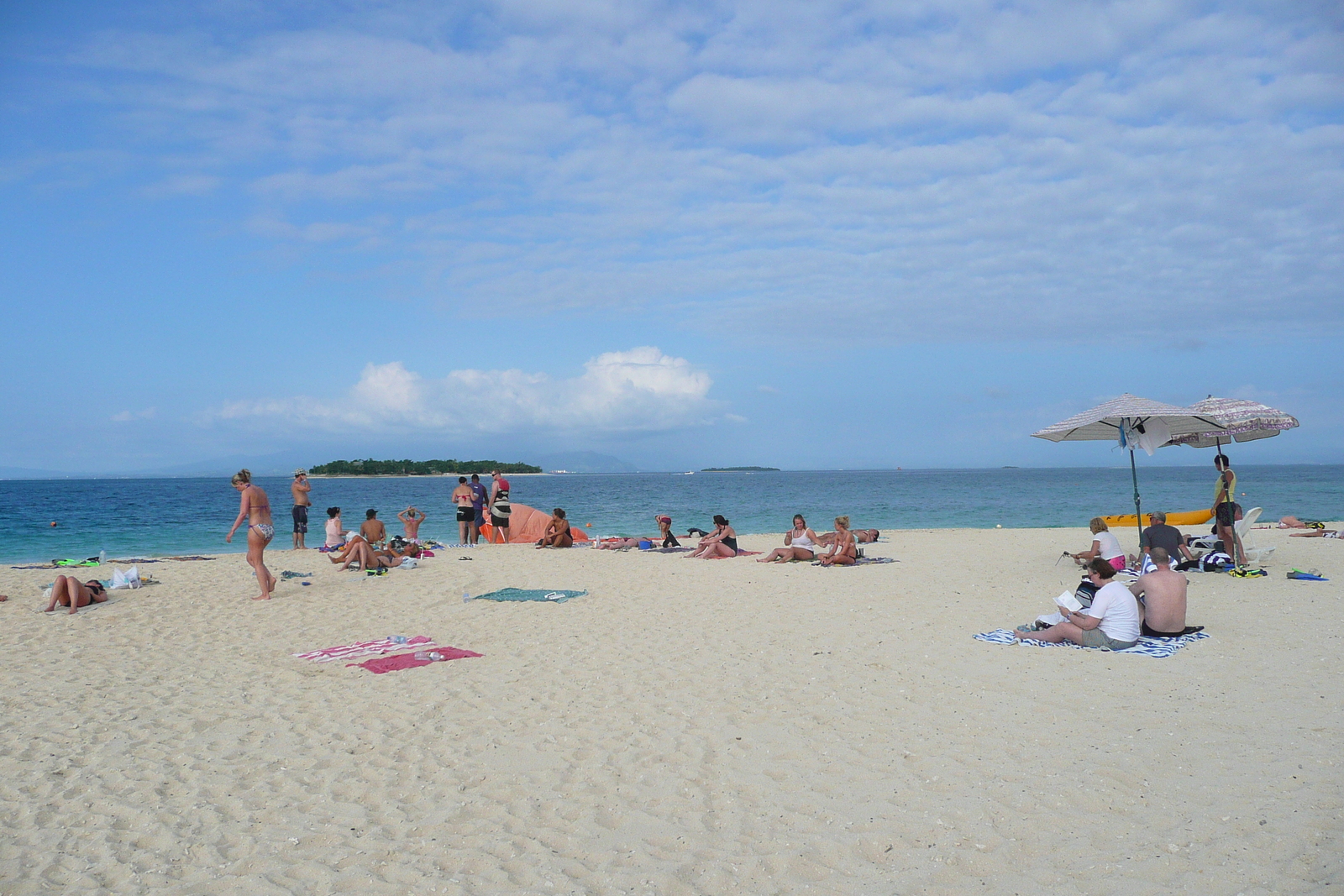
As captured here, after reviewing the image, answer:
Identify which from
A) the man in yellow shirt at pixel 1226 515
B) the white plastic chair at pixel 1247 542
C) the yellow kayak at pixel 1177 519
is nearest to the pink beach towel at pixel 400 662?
the man in yellow shirt at pixel 1226 515

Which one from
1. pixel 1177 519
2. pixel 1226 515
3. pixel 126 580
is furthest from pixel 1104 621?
pixel 1177 519

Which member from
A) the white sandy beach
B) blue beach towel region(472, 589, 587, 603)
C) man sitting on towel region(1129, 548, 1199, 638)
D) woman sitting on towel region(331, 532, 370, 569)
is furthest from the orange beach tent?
man sitting on towel region(1129, 548, 1199, 638)

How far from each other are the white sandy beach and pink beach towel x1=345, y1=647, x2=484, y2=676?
8.0 inches

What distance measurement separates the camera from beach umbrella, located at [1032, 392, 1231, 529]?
37.4 feet

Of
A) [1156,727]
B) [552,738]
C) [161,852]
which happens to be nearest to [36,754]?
[161,852]

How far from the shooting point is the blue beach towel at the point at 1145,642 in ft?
22.5

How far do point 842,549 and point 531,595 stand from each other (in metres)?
5.70

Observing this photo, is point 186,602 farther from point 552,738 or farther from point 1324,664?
point 1324,664

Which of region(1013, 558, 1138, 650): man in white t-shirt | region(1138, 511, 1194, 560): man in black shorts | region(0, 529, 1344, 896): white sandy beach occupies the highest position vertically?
region(1138, 511, 1194, 560): man in black shorts

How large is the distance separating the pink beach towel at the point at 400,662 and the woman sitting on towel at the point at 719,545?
8184 millimetres

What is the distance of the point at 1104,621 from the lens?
7.11 metres

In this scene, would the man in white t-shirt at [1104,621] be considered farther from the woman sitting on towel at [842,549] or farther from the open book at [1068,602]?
the woman sitting on towel at [842,549]

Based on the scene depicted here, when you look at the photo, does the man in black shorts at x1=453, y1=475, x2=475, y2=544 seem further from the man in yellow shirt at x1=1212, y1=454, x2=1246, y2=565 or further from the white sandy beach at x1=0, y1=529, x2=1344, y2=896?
the man in yellow shirt at x1=1212, y1=454, x2=1246, y2=565

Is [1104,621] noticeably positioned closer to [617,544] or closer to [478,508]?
[617,544]
